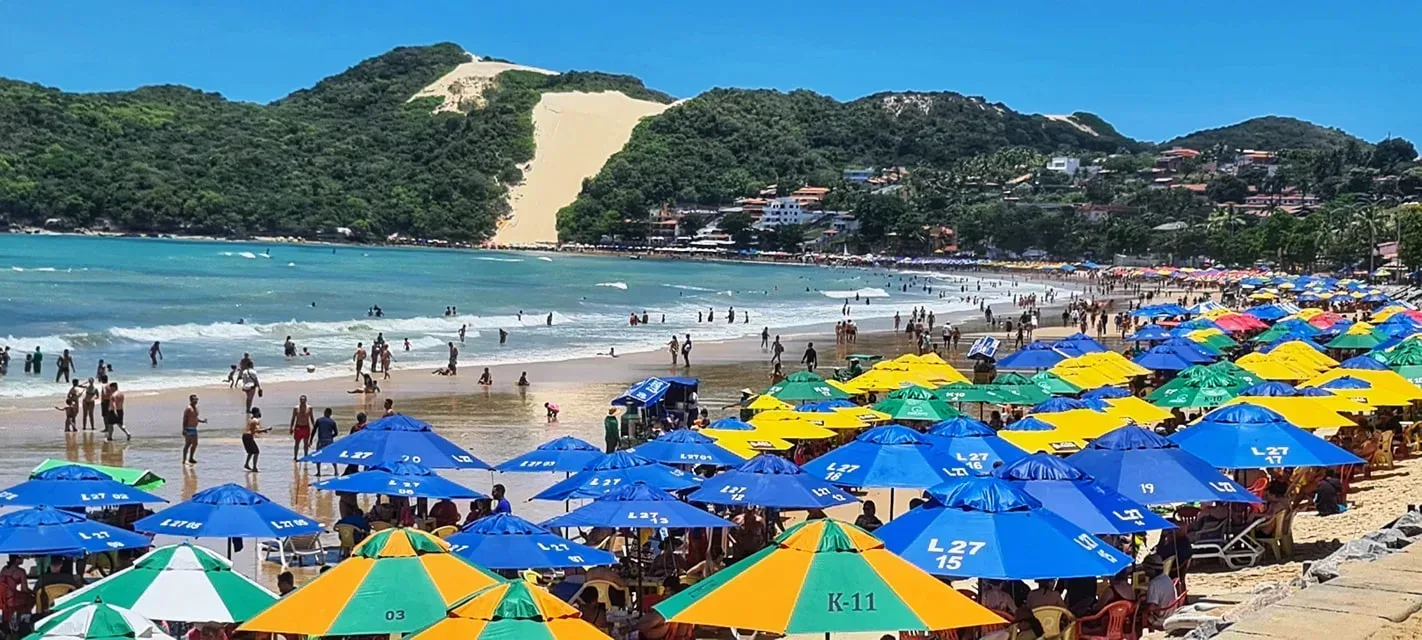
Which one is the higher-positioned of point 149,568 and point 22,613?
point 149,568

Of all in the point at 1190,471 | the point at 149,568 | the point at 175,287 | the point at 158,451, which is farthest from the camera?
the point at 175,287

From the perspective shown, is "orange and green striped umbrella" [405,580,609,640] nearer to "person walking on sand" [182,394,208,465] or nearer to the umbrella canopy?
the umbrella canopy

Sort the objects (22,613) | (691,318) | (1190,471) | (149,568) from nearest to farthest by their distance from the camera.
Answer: (149,568) → (22,613) → (1190,471) → (691,318)

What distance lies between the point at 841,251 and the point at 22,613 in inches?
6811

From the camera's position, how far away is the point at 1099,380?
21234mm

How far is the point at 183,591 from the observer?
26.7ft

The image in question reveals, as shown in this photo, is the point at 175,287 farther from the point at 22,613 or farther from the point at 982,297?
the point at 22,613

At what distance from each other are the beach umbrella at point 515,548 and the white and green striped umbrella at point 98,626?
238cm

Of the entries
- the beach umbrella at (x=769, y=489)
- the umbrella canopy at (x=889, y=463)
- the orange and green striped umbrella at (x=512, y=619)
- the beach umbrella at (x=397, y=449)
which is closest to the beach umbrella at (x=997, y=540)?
the beach umbrella at (x=769, y=489)

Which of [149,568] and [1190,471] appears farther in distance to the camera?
[1190,471]

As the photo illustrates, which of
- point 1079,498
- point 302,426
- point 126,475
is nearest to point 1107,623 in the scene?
point 1079,498

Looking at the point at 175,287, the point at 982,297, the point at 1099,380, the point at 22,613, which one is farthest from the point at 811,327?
the point at 22,613

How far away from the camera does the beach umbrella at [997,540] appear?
803cm

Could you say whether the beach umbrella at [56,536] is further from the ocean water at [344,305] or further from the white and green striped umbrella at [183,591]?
the ocean water at [344,305]
